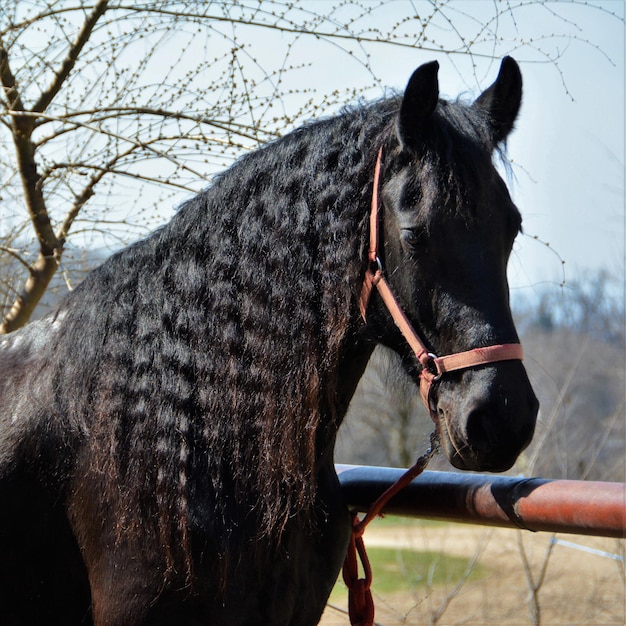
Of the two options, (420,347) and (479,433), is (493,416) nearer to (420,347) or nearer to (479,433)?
(479,433)

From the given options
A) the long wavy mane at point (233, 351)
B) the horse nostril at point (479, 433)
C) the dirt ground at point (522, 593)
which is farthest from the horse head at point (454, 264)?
the dirt ground at point (522, 593)

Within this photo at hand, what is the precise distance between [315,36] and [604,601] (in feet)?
18.8

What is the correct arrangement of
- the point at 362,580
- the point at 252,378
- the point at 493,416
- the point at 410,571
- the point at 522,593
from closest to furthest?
the point at 493,416 < the point at 252,378 < the point at 362,580 < the point at 522,593 < the point at 410,571

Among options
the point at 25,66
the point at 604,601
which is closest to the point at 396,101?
the point at 25,66

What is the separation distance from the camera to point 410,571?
8.33m

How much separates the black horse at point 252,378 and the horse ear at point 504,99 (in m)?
0.02

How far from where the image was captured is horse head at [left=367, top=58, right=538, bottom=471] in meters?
1.76

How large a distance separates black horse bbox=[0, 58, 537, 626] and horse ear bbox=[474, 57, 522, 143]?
0.7 inches

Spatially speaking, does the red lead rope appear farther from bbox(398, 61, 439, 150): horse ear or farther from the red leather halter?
bbox(398, 61, 439, 150): horse ear

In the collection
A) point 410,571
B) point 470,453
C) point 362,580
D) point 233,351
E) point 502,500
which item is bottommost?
point 410,571

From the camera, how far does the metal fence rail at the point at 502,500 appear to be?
5.84 ft

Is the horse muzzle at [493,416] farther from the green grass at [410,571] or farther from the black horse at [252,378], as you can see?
the green grass at [410,571]

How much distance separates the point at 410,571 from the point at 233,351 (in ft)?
23.3

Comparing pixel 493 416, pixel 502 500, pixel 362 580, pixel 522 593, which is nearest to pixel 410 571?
pixel 522 593
